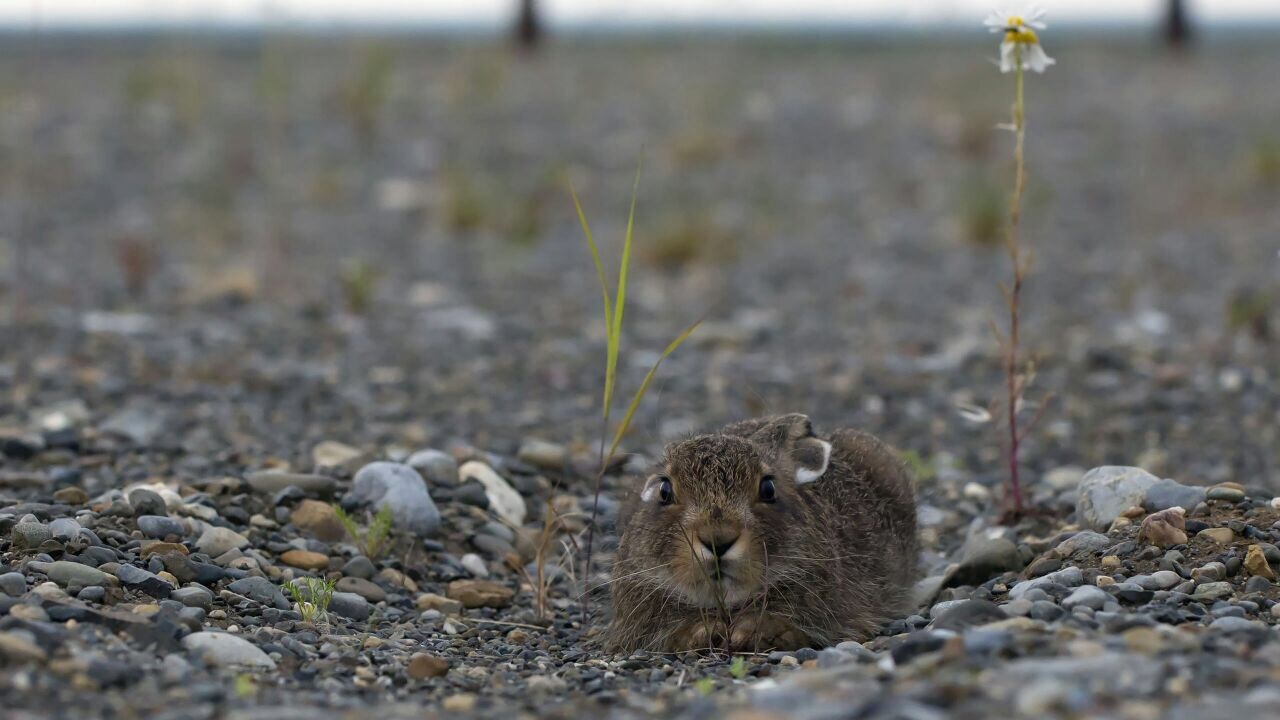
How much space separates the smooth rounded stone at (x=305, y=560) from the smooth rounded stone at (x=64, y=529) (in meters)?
0.78

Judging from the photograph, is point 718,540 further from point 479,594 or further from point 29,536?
point 29,536

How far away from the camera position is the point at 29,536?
15.4 ft

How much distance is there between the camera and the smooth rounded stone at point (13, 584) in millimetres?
4211

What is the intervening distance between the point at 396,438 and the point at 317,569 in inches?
78.8

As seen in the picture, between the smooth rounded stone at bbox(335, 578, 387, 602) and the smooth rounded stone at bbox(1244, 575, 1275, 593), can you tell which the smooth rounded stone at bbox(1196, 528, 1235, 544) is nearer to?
the smooth rounded stone at bbox(1244, 575, 1275, 593)

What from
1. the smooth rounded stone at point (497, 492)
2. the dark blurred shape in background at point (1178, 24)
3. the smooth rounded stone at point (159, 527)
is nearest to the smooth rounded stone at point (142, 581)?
the smooth rounded stone at point (159, 527)

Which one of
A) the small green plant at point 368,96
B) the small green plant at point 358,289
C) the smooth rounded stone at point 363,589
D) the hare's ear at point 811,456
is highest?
the small green plant at point 368,96

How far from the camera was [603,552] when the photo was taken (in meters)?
6.05

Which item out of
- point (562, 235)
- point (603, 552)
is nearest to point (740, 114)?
point (562, 235)

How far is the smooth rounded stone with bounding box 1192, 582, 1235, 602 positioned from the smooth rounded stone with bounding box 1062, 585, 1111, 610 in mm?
292

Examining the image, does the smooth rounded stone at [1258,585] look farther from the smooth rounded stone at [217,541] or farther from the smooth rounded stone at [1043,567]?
the smooth rounded stone at [217,541]

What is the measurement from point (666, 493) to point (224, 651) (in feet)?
5.08

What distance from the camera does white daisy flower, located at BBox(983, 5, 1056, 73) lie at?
507 centimetres

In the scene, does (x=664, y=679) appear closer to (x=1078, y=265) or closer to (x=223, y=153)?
(x=1078, y=265)
